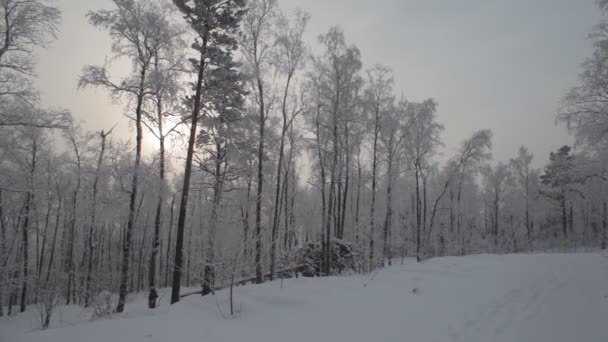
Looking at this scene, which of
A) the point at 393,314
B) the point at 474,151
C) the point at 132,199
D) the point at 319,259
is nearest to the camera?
the point at 393,314

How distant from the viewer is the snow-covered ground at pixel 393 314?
6.11 metres

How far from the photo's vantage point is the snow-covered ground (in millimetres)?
6105

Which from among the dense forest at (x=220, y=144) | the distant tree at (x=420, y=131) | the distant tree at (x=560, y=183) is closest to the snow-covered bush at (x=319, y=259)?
the dense forest at (x=220, y=144)

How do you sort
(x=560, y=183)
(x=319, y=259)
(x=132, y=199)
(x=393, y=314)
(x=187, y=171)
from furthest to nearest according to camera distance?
1. (x=560, y=183)
2. (x=319, y=259)
3. (x=132, y=199)
4. (x=187, y=171)
5. (x=393, y=314)

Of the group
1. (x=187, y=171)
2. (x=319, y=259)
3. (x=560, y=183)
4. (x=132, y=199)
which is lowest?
(x=319, y=259)

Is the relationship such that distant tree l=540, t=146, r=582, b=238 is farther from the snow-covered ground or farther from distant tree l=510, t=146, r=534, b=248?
the snow-covered ground

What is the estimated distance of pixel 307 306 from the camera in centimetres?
817

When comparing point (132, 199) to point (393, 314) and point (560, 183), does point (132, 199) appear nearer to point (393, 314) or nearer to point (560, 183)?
point (393, 314)

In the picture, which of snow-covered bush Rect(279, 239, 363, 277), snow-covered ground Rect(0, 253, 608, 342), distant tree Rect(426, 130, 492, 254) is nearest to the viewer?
snow-covered ground Rect(0, 253, 608, 342)

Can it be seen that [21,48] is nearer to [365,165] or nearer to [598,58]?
[598,58]

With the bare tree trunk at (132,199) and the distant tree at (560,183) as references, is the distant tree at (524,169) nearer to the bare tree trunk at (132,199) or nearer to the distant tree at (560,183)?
the distant tree at (560,183)

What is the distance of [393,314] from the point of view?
726 cm

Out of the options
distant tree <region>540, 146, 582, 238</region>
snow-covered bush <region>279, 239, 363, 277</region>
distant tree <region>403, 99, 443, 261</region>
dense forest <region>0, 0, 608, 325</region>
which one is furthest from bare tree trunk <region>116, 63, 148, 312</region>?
distant tree <region>540, 146, 582, 238</region>

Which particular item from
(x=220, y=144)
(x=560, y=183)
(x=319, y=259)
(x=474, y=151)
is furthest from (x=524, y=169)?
(x=220, y=144)
